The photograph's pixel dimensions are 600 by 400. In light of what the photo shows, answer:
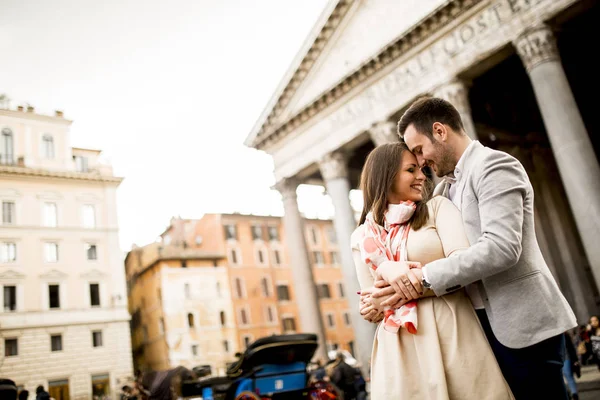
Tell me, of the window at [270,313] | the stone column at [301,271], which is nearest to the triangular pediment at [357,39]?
the stone column at [301,271]

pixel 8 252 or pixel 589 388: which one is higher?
pixel 8 252

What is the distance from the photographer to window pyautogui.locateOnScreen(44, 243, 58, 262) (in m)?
20.6

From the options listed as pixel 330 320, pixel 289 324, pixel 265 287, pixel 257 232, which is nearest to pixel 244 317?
pixel 265 287

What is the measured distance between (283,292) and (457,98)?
31536 millimetres

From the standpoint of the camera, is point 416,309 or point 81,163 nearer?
point 416,309

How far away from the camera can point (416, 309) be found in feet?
7.09

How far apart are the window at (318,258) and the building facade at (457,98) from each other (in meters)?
24.2

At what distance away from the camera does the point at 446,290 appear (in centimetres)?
204

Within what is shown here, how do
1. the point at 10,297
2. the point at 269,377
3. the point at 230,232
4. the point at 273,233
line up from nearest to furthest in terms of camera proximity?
the point at 269,377 < the point at 10,297 < the point at 230,232 < the point at 273,233

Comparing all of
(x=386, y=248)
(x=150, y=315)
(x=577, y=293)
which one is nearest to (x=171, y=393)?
(x=386, y=248)

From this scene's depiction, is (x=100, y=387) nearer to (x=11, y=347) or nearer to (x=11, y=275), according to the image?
(x=11, y=347)

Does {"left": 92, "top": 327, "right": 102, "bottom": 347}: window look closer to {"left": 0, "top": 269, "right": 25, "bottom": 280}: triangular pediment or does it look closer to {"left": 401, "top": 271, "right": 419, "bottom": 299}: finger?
{"left": 0, "top": 269, "right": 25, "bottom": 280}: triangular pediment

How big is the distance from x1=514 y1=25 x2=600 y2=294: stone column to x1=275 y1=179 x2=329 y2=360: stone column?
9928 mm

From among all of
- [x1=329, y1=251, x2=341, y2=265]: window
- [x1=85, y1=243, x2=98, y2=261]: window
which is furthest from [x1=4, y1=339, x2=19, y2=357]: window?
[x1=329, y1=251, x2=341, y2=265]: window
